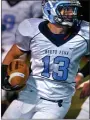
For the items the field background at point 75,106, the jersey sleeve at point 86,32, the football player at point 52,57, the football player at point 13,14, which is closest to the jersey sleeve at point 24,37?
the football player at point 52,57

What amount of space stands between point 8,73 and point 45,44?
30 cm

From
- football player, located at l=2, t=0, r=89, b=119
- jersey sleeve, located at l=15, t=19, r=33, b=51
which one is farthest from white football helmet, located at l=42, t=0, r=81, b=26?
jersey sleeve, located at l=15, t=19, r=33, b=51

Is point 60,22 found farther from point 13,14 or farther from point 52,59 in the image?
point 13,14

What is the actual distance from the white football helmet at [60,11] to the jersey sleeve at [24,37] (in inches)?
6.1

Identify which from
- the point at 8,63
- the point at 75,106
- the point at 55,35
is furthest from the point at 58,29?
the point at 75,106

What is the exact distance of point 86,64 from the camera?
111 inches

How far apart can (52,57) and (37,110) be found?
343mm

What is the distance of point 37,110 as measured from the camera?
2508 mm

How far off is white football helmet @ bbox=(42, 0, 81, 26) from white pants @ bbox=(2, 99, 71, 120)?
512mm

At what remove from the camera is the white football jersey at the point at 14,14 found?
3.34 metres

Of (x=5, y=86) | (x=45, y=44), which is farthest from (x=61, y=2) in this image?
(x=5, y=86)

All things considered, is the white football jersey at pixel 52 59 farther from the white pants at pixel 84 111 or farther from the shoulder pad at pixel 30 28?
the white pants at pixel 84 111

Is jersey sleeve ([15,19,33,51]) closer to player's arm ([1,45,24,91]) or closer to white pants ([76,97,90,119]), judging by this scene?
player's arm ([1,45,24,91])

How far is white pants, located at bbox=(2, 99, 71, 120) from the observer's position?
97.3 inches
